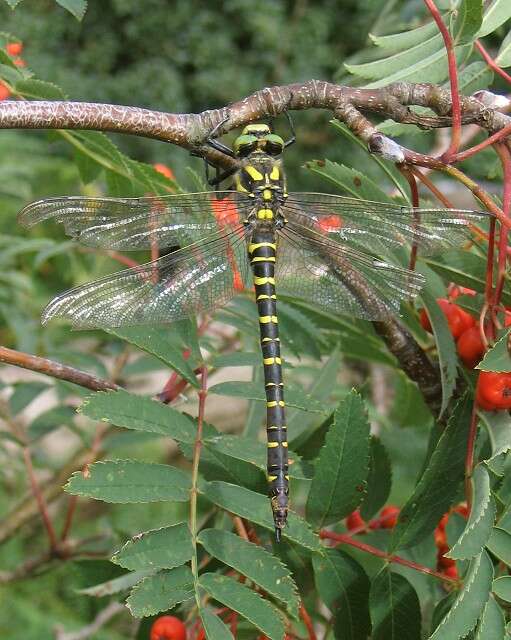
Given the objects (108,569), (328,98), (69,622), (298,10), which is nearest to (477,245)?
(328,98)

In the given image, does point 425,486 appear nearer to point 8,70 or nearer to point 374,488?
point 374,488

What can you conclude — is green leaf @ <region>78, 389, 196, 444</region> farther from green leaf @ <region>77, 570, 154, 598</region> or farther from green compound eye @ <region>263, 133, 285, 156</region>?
green compound eye @ <region>263, 133, 285, 156</region>

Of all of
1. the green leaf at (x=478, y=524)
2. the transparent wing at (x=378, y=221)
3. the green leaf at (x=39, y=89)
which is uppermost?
the green leaf at (x=39, y=89)

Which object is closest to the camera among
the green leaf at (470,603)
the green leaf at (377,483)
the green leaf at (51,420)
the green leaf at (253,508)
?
the green leaf at (470,603)

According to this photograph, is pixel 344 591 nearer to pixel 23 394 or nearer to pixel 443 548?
pixel 443 548

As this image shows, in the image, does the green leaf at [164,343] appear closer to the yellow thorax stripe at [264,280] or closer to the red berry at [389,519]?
the yellow thorax stripe at [264,280]

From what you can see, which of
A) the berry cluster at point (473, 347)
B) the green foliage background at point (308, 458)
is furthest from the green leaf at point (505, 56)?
the berry cluster at point (473, 347)

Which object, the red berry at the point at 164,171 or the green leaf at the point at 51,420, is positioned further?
the green leaf at the point at 51,420
